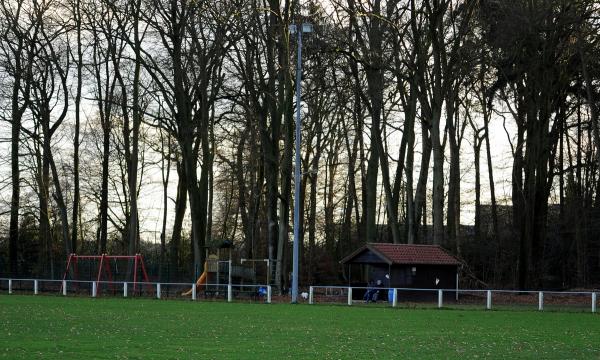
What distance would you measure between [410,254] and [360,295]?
2.89 meters

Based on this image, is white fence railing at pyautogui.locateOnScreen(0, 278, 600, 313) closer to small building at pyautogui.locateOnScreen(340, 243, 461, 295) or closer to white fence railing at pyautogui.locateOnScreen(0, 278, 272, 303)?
white fence railing at pyautogui.locateOnScreen(0, 278, 272, 303)

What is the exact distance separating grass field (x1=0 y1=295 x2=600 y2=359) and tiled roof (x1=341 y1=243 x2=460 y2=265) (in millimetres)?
9917

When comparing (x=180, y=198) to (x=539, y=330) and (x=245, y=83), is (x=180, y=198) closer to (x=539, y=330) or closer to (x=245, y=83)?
(x=245, y=83)

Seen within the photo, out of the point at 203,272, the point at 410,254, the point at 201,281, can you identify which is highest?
the point at 410,254

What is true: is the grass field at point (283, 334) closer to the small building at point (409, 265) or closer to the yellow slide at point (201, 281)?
the small building at point (409, 265)

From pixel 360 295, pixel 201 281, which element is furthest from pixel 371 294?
pixel 201 281

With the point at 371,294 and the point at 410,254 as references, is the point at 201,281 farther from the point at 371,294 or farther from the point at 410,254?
the point at 410,254

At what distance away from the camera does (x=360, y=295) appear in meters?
42.3

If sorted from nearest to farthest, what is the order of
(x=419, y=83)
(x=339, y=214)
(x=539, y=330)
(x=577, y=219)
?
(x=539, y=330), (x=419, y=83), (x=577, y=219), (x=339, y=214)

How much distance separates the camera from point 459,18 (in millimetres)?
45750

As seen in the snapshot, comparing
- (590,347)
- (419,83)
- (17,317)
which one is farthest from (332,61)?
(590,347)

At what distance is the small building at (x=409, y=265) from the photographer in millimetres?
40875

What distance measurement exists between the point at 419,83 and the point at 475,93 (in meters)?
11.2

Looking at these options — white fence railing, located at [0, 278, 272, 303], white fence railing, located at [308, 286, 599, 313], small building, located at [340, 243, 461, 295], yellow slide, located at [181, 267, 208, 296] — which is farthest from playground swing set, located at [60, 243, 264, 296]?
small building, located at [340, 243, 461, 295]
